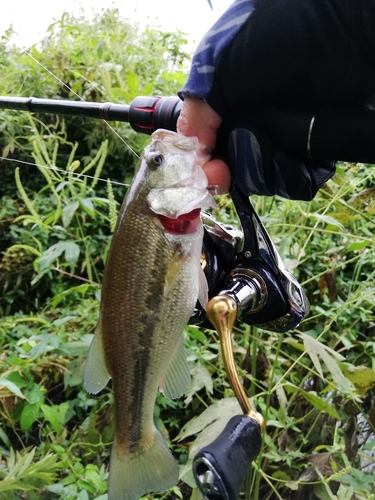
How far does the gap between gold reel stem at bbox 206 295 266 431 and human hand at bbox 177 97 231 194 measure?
7.8 inches

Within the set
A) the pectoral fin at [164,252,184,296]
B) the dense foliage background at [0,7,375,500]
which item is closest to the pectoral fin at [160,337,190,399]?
the pectoral fin at [164,252,184,296]

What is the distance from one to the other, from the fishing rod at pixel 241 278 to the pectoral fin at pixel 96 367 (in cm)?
17

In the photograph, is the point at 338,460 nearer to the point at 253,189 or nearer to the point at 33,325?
the point at 253,189

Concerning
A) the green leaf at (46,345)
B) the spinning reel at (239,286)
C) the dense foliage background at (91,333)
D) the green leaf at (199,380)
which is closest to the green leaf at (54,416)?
the dense foliage background at (91,333)

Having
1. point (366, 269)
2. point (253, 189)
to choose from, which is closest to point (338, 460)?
point (366, 269)

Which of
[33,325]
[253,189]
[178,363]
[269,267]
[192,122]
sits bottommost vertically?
[33,325]

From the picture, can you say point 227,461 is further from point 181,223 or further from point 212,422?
point 212,422

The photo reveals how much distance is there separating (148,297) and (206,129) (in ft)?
0.90

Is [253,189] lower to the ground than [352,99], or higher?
lower

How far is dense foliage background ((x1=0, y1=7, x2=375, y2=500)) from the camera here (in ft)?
3.98

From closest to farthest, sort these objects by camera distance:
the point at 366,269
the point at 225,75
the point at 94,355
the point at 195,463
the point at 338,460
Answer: the point at 195,463, the point at 225,75, the point at 94,355, the point at 338,460, the point at 366,269

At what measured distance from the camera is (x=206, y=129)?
716mm

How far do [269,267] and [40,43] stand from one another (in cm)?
260

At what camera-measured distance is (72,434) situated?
1475mm
